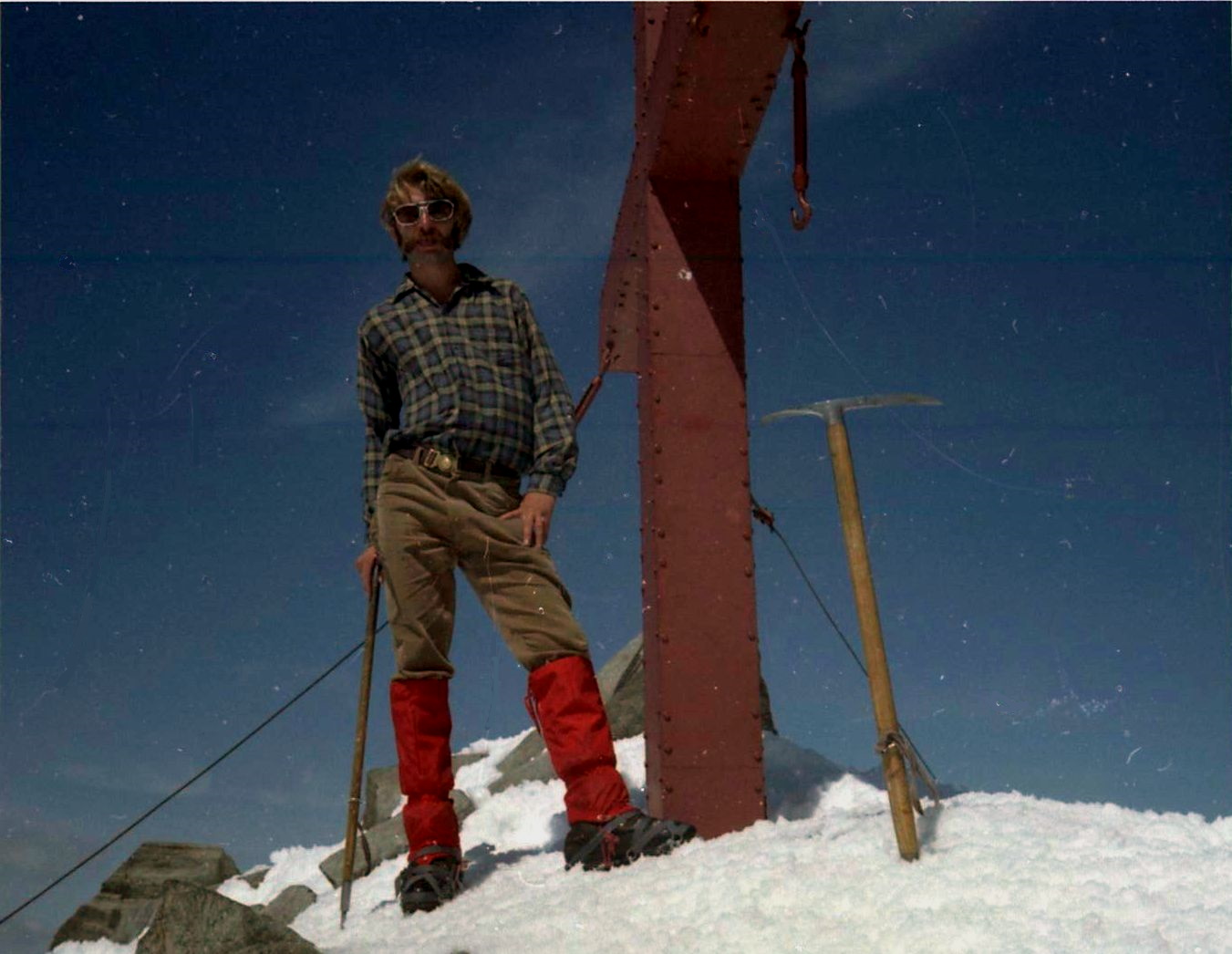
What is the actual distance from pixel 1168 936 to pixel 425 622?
2462 mm

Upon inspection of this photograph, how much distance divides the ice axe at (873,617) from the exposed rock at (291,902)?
11.6 ft

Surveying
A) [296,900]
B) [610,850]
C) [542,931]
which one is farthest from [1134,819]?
[296,900]

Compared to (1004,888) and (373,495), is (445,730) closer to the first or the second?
(373,495)

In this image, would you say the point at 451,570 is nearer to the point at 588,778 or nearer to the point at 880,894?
the point at 588,778

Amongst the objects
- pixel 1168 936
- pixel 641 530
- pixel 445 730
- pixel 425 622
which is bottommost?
pixel 1168 936

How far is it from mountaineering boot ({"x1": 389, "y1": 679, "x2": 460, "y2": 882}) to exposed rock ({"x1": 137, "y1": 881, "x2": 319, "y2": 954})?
85 centimetres

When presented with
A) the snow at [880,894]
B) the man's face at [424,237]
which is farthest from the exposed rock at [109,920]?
the man's face at [424,237]

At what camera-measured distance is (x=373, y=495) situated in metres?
4.22

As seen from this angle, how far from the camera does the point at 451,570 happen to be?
4113 millimetres

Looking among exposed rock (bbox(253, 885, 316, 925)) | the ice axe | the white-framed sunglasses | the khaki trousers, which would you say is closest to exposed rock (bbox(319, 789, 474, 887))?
exposed rock (bbox(253, 885, 316, 925))

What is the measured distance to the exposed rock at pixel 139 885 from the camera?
6.58 m

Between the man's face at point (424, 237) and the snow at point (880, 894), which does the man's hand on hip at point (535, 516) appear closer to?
the man's face at point (424, 237)

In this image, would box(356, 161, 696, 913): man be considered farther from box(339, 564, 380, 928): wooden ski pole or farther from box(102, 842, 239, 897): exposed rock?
box(102, 842, 239, 897): exposed rock

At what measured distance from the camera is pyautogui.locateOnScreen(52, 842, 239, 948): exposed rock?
658 centimetres
